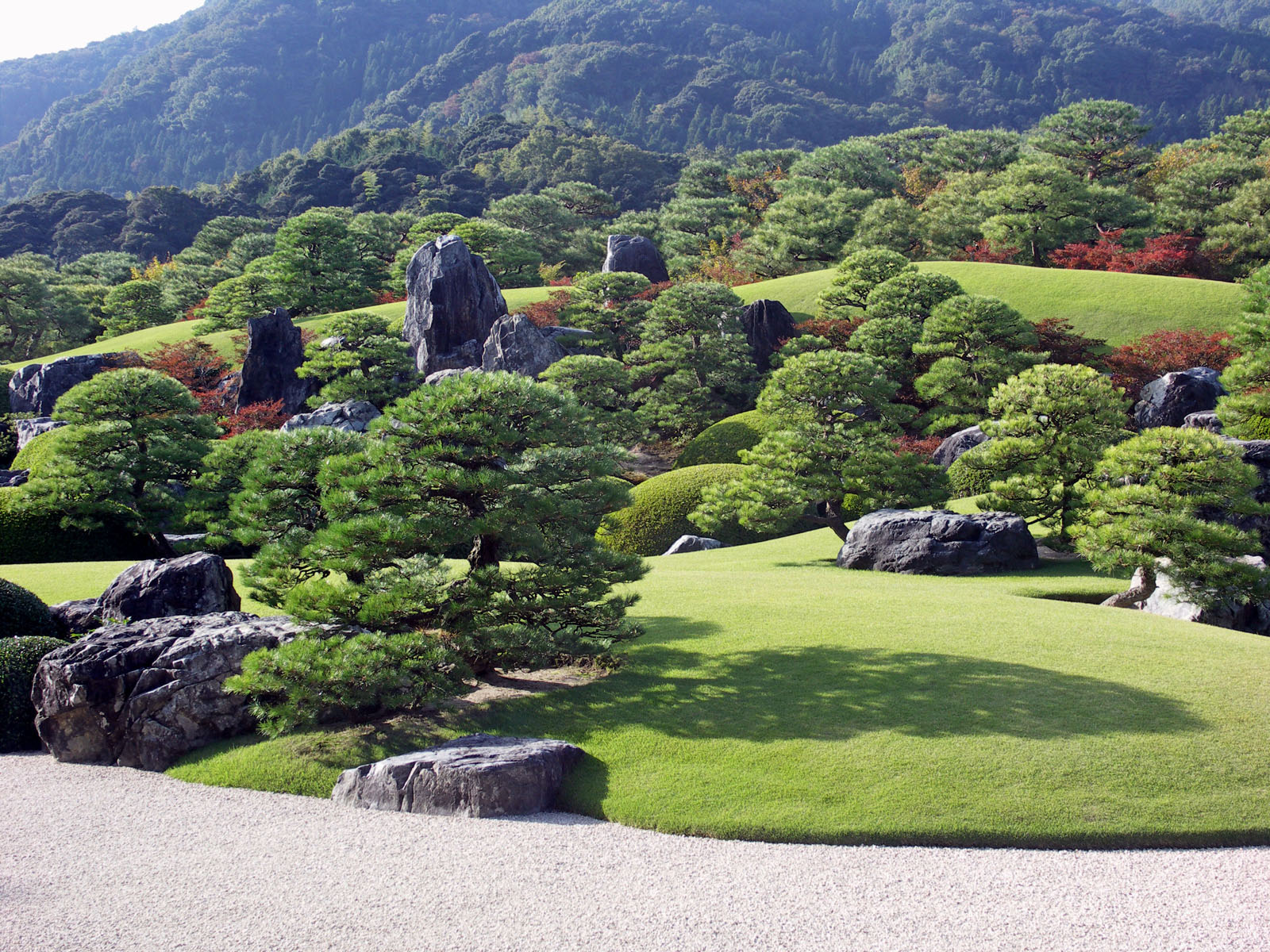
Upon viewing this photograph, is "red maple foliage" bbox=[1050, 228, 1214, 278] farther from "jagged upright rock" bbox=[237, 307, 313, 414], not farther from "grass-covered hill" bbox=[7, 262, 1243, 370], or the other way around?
"jagged upright rock" bbox=[237, 307, 313, 414]

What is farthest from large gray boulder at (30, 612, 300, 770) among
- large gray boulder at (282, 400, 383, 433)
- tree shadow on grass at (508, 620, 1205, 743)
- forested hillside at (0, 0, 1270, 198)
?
forested hillside at (0, 0, 1270, 198)

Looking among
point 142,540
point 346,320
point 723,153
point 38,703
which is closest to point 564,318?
point 346,320

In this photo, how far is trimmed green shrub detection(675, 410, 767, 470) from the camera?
24375 mm

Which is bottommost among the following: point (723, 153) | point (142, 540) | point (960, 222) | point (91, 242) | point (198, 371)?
point (142, 540)

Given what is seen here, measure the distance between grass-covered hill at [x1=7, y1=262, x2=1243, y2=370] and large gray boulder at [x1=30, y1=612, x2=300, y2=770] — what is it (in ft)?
91.7

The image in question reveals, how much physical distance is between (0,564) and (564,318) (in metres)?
21.4

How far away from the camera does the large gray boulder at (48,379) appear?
1219 inches

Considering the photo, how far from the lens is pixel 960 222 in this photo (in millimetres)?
39125

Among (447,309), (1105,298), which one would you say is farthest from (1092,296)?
(447,309)

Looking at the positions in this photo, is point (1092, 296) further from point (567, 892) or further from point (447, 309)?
point (567, 892)

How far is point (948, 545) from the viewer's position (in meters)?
13.8

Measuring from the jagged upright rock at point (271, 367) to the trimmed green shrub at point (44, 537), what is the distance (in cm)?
1285

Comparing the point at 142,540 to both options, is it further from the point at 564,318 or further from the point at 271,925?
the point at 564,318

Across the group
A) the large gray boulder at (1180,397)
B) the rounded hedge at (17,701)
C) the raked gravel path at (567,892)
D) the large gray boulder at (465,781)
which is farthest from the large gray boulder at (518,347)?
the raked gravel path at (567,892)
